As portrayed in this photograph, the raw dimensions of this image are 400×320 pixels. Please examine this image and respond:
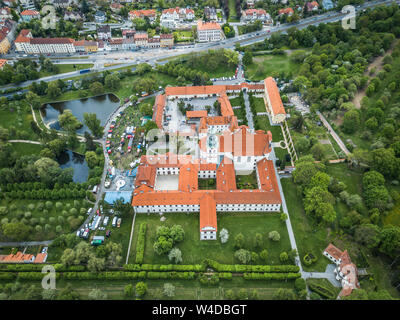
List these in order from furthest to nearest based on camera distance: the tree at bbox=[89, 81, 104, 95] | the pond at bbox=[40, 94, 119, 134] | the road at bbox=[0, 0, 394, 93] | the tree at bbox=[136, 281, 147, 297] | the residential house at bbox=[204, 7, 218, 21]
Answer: the residential house at bbox=[204, 7, 218, 21], the road at bbox=[0, 0, 394, 93], the tree at bbox=[89, 81, 104, 95], the pond at bbox=[40, 94, 119, 134], the tree at bbox=[136, 281, 147, 297]

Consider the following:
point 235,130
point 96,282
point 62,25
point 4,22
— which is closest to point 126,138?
point 235,130

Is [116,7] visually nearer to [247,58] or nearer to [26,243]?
[247,58]

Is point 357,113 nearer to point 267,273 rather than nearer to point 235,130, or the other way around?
point 235,130

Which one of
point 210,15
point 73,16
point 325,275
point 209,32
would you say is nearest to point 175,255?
point 325,275

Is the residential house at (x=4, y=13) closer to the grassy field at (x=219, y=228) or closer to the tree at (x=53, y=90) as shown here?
the tree at (x=53, y=90)

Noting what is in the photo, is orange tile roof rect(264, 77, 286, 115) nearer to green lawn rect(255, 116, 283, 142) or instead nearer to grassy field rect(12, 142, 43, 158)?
green lawn rect(255, 116, 283, 142)

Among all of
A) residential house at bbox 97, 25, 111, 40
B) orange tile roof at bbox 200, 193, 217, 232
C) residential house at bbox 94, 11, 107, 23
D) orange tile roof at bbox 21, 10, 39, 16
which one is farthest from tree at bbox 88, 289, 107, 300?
orange tile roof at bbox 21, 10, 39, 16
